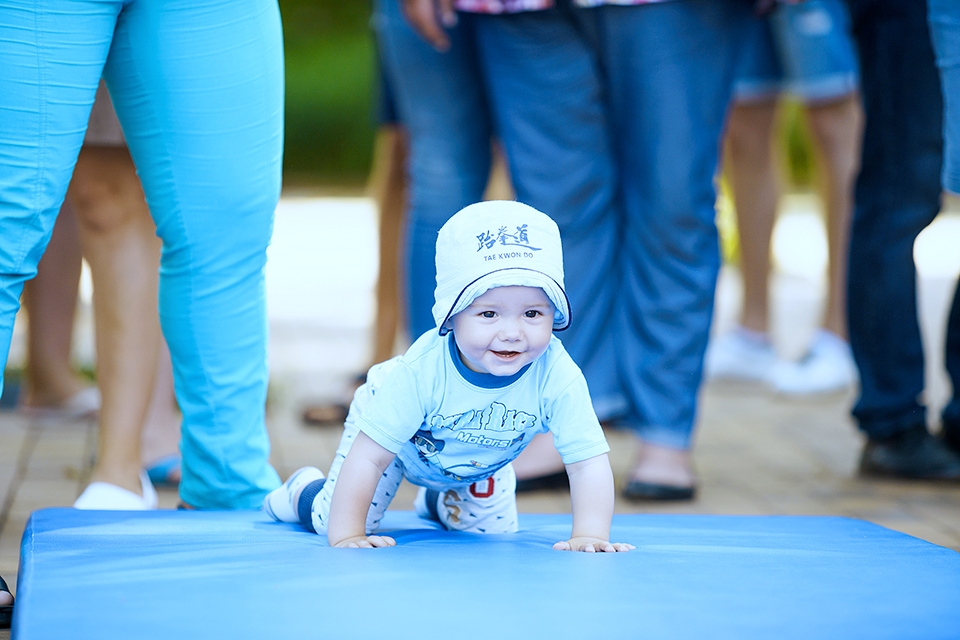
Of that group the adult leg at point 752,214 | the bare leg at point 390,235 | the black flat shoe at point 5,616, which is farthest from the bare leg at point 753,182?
the black flat shoe at point 5,616

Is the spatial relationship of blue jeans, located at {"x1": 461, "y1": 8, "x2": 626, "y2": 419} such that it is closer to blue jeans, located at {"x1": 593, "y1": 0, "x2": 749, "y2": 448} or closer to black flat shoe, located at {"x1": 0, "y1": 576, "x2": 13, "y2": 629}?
blue jeans, located at {"x1": 593, "y1": 0, "x2": 749, "y2": 448}

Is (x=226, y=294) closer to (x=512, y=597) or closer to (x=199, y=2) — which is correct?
(x=199, y=2)

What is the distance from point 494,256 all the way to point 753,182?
2941mm

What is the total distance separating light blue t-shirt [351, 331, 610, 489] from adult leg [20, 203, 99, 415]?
2.00 m

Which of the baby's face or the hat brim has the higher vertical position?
the hat brim

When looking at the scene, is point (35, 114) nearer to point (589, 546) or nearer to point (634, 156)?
point (589, 546)

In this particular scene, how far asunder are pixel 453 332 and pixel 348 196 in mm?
11610

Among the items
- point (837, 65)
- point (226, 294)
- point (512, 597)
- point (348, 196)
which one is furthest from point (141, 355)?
point (348, 196)

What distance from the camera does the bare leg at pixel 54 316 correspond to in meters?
3.85

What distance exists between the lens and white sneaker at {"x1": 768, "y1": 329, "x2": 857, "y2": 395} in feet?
14.7

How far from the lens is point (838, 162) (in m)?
4.53

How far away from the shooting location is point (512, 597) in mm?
1806

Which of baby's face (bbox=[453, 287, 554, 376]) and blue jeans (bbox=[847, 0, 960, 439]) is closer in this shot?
baby's face (bbox=[453, 287, 554, 376])

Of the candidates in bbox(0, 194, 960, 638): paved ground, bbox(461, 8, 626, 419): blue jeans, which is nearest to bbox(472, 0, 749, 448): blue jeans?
bbox(461, 8, 626, 419): blue jeans
